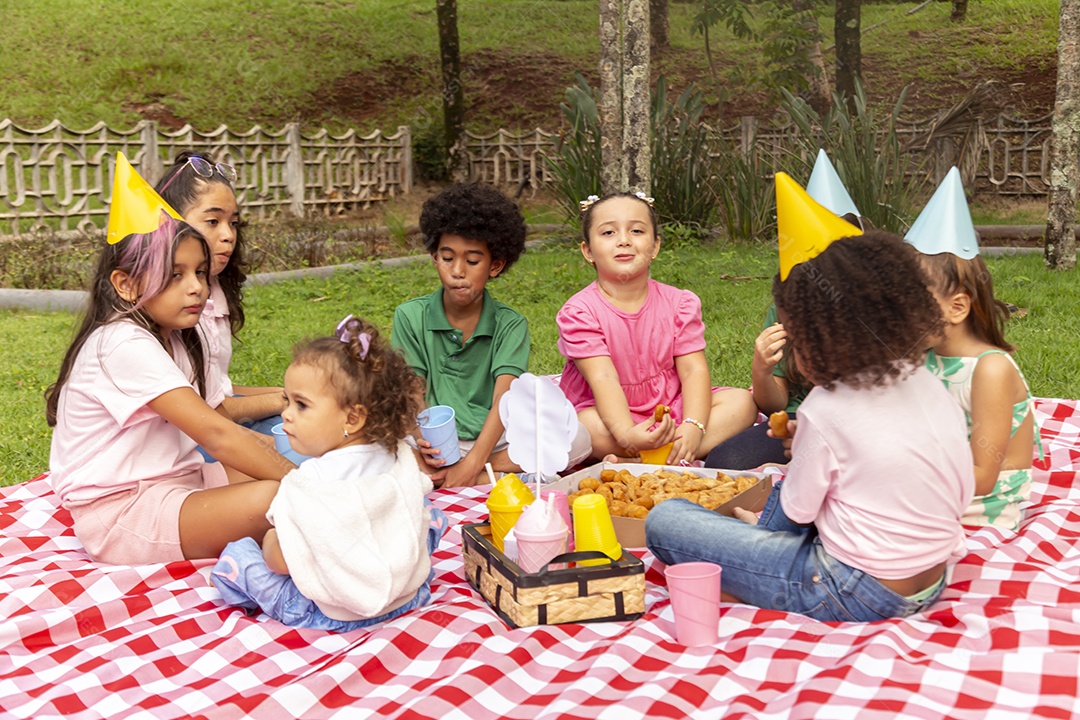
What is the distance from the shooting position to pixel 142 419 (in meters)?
2.67

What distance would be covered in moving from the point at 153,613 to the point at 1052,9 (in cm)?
2197

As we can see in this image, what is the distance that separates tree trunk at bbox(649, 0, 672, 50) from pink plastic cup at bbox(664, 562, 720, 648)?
65.8 feet

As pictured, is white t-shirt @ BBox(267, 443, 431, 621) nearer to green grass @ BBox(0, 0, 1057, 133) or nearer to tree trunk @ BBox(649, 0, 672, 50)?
green grass @ BBox(0, 0, 1057, 133)

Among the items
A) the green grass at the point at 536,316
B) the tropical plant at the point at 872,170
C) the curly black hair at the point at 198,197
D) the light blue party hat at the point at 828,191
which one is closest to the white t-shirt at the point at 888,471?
the light blue party hat at the point at 828,191

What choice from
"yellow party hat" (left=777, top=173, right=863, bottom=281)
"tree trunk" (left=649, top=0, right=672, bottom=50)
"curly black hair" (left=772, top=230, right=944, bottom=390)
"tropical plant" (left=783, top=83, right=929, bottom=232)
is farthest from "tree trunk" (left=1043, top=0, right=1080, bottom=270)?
"tree trunk" (left=649, top=0, right=672, bottom=50)

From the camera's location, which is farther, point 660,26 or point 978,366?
point 660,26

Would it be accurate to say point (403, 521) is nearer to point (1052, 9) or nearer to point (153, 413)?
point (153, 413)

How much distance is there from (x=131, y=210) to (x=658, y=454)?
1.74 meters

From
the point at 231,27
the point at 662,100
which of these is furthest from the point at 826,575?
the point at 231,27

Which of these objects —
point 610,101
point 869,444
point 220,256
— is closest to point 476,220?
point 220,256

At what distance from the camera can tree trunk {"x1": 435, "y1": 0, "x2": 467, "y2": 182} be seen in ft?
48.2

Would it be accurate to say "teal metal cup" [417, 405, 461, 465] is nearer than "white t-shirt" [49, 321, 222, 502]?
No

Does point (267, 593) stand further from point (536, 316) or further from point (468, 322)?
point (536, 316)

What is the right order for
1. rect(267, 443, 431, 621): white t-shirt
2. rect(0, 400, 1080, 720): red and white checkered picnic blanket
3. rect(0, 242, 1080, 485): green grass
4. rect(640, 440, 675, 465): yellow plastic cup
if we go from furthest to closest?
rect(0, 242, 1080, 485): green grass
rect(640, 440, 675, 465): yellow plastic cup
rect(267, 443, 431, 621): white t-shirt
rect(0, 400, 1080, 720): red and white checkered picnic blanket
